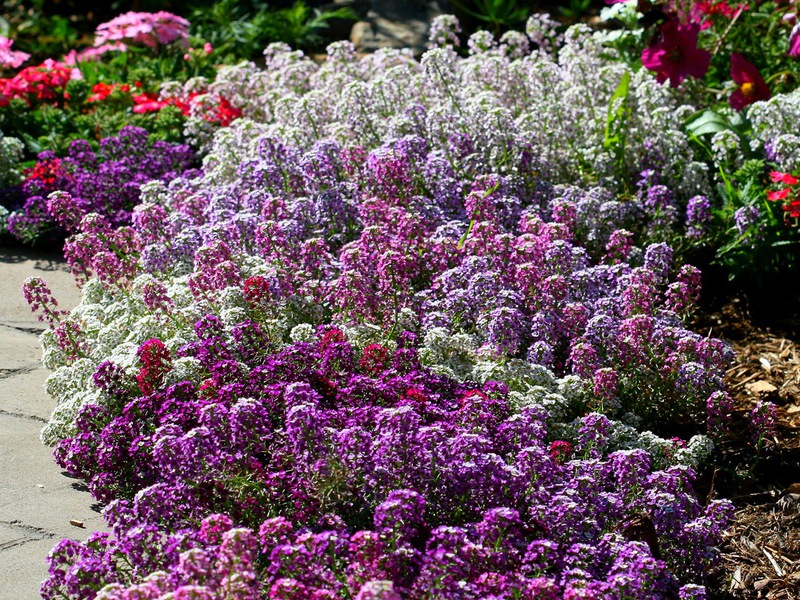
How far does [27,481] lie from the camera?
11.7 feet

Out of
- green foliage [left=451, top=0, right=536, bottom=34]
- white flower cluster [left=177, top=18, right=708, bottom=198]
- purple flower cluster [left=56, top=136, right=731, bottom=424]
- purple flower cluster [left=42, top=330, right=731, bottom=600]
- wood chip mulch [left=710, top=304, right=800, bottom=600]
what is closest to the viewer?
purple flower cluster [left=42, top=330, right=731, bottom=600]

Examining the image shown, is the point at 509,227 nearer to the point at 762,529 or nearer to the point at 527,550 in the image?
the point at 762,529

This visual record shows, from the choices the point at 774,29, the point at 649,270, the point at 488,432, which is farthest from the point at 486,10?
the point at 488,432

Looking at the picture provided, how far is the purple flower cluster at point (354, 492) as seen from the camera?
2.73 metres

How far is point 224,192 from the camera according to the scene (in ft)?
15.7

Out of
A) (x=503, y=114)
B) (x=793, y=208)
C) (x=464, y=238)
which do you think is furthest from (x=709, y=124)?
(x=464, y=238)

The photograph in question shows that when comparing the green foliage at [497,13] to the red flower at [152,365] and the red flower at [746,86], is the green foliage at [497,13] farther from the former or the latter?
the red flower at [152,365]

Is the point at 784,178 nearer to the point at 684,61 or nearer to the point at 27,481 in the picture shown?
the point at 684,61

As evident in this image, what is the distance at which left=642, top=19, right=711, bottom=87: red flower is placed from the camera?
5285mm

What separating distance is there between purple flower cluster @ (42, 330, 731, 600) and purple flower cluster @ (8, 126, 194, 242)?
7.12 ft

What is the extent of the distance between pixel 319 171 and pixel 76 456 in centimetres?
176

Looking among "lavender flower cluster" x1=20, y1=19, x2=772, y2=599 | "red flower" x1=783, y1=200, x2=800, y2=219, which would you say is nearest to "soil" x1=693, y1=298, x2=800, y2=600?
"lavender flower cluster" x1=20, y1=19, x2=772, y2=599

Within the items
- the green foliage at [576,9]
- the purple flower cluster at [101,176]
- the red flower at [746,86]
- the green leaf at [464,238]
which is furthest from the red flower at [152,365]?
the green foliage at [576,9]

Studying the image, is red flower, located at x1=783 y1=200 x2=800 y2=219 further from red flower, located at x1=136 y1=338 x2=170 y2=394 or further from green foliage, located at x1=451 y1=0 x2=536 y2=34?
green foliage, located at x1=451 y1=0 x2=536 y2=34
